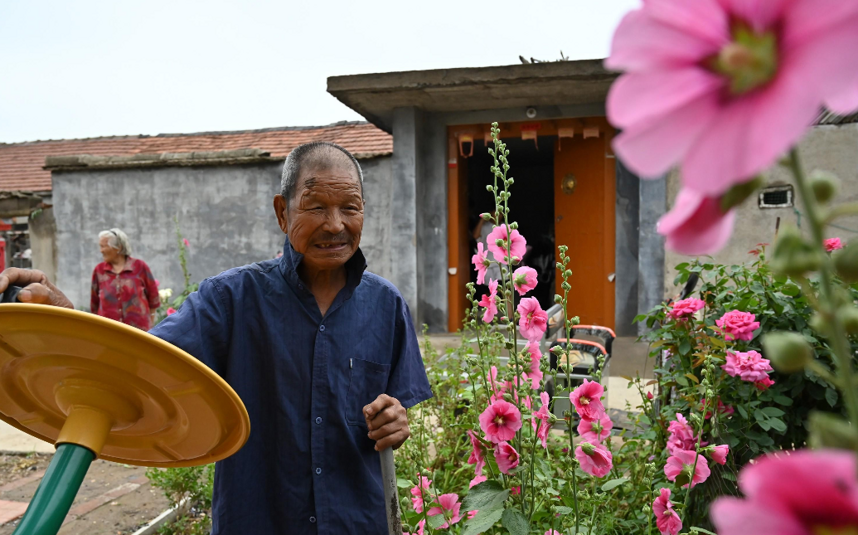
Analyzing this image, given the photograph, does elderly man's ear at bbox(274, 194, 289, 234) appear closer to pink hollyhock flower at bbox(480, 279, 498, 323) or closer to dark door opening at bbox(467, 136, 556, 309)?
pink hollyhock flower at bbox(480, 279, 498, 323)

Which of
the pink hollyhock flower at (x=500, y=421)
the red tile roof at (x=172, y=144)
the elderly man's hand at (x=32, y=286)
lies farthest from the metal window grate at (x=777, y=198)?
the elderly man's hand at (x=32, y=286)

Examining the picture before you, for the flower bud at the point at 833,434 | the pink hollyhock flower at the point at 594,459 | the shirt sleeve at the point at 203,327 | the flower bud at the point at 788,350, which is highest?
the flower bud at the point at 788,350

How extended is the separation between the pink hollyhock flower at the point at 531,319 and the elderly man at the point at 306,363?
1.26 feet

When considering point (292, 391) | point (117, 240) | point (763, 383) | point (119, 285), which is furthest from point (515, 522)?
point (117, 240)

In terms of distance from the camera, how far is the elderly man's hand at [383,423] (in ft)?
5.06

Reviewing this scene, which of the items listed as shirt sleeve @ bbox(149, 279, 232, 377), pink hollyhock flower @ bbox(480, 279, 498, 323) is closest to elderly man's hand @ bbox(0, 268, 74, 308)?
shirt sleeve @ bbox(149, 279, 232, 377)

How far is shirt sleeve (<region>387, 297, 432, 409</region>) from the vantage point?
5.98 ft

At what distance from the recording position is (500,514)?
1.39m

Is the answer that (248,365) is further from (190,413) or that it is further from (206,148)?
(206,148)

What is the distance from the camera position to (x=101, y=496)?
3.92 metres

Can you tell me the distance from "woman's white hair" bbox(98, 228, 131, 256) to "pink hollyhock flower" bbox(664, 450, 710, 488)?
5562 millimetres

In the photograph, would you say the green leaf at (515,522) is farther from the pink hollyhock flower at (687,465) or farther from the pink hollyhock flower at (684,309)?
the pink hollyhock flower at (684,309)

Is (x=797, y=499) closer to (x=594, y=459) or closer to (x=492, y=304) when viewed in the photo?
(x=594, y=459)

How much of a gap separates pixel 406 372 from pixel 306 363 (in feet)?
1.00
